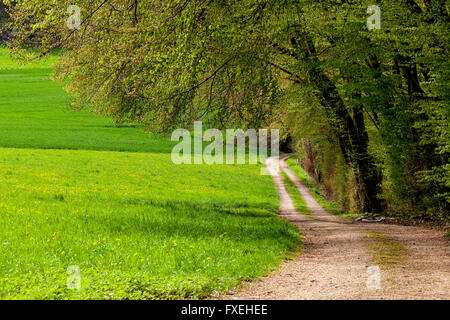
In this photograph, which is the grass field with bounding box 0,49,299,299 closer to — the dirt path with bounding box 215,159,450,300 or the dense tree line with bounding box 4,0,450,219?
the dirt path with bounding box 215,159,450,300

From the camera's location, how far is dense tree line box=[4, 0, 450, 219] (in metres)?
13.4

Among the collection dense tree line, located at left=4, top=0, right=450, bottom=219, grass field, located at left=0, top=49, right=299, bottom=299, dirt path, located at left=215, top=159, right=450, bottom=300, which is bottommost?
dirt path, located at left=215, top=159, right=450, bottom=300

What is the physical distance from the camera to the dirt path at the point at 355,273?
7.78 meters

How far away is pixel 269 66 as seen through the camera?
1700 cm

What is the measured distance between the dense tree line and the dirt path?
3.72m

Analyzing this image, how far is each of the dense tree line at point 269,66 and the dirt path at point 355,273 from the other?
372cm

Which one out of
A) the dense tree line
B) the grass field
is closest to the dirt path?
the grass field

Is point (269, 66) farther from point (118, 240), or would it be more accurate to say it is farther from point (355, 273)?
point (355, 273)

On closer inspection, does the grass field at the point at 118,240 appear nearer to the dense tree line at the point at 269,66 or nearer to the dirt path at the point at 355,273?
the dirt path at the point at 355,273

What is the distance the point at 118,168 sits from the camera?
3669 cm

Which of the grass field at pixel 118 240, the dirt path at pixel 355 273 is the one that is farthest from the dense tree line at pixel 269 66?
the dirt path at pixel 355 273
